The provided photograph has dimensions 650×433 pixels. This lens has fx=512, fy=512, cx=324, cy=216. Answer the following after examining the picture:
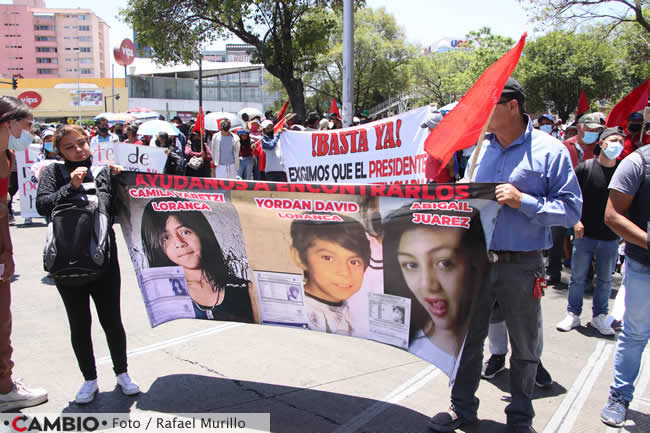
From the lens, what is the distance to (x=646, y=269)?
3.30 metres

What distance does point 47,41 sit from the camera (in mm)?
146625

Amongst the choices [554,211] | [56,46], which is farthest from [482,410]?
[56,46]

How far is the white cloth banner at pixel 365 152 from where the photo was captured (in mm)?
6336

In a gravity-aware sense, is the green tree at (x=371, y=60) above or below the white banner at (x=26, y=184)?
above

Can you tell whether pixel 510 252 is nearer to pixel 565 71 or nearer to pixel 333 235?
pixel 333 235

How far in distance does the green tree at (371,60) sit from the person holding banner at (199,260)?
165ft

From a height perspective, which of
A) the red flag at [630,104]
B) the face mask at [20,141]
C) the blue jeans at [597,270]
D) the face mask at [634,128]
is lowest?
the blue jeans at [597,270]

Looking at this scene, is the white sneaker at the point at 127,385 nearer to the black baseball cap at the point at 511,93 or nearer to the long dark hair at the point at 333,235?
the long dark hair at the point at 333,235

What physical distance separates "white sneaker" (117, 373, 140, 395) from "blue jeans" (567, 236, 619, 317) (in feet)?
14.4

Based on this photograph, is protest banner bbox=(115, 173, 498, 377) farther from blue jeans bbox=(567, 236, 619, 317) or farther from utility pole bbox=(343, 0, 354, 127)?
utility pole bbox=(343, 0, 354, 127)

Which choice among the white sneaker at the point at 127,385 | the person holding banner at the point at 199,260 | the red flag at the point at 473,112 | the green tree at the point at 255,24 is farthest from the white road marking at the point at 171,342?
the green tree at the point at 255,24

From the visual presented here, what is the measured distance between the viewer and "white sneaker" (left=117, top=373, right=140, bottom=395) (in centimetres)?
374

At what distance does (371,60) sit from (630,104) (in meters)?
47.5

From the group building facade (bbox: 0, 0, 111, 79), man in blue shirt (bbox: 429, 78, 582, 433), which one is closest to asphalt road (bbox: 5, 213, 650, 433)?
man in blue shirt (bbox: 429, 78, 582, 433)
